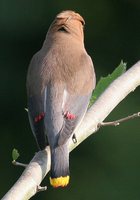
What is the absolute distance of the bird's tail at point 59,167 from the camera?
3.72 metres

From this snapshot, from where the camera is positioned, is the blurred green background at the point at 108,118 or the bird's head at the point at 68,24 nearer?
the bird's head at the point at 68,24

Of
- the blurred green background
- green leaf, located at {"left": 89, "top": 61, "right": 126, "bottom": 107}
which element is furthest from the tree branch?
the blurred green background

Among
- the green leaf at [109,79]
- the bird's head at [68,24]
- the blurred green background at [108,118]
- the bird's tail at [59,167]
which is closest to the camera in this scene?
the bird's tail at [59,167]

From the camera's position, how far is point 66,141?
389 centimetres

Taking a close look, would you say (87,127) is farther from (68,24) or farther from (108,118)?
(108,118)

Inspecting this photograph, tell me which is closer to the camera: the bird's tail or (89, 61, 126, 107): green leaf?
the bird's tail

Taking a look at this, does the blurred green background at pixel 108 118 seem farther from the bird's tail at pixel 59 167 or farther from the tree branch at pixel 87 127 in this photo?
the bird's tail at pixel 59 167

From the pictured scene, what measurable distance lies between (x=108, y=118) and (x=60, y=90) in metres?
2.55

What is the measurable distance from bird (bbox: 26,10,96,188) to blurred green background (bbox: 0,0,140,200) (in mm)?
1913

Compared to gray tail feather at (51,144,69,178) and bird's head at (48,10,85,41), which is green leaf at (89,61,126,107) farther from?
bird's head at (48,10,85,41)

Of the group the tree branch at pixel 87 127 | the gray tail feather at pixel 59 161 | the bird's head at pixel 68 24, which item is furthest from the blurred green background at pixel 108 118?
the gray tail feather at pixel 59 161

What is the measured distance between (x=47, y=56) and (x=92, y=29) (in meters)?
2.90

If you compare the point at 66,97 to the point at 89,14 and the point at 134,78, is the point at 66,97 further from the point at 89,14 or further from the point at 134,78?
the point at 89,14

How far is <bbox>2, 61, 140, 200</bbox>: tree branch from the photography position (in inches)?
124
